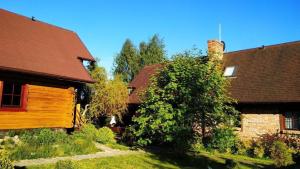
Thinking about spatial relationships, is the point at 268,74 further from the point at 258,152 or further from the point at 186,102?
the point at 186,102

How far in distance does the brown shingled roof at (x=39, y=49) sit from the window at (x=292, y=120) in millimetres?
11958

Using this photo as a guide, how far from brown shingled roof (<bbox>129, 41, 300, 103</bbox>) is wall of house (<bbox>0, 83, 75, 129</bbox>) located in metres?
6.03

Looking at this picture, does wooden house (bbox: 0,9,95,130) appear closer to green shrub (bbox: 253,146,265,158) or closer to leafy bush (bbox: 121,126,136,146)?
leafy bush (bbox: 121,126,136,146)

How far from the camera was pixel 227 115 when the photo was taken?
577 inches

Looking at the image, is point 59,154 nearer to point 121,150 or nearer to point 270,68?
point 121,150

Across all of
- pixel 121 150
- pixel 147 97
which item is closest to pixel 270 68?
pixel 147 97

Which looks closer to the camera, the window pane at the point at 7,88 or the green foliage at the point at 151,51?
the window pane at the point at 7,88

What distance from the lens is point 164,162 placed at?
45.5ft

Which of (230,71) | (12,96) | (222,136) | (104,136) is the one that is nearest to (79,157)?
(104,136)

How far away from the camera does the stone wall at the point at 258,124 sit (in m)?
17.8

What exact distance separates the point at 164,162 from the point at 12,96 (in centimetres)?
850

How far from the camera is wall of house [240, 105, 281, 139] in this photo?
58.4ft

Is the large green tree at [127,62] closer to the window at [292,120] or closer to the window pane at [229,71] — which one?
the window pane at [229,71]

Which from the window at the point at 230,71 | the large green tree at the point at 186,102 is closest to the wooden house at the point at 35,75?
the large green tree at the point at 186,102
